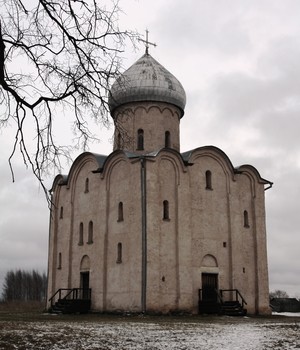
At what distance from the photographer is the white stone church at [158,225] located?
24.7m

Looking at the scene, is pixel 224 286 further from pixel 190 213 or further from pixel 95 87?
pixel 95 87

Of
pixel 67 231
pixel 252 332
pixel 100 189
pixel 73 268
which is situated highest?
pixel 100 189

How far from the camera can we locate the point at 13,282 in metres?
78.0

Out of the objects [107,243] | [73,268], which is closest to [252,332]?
[107,243]

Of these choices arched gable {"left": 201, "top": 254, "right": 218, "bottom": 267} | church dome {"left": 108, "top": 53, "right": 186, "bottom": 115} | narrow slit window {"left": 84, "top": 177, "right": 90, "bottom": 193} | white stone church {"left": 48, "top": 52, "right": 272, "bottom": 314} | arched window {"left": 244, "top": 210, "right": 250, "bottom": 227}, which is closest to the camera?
white stone church {"left": 48, "top": 52, "right": 272, "bottom": 314}

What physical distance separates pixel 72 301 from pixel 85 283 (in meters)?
1.75

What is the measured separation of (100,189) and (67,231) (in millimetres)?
3705

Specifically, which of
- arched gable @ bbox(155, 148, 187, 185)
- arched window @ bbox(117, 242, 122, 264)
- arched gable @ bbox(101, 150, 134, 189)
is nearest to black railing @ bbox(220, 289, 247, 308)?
arched window @ bbox(117, 242, 122, 264)

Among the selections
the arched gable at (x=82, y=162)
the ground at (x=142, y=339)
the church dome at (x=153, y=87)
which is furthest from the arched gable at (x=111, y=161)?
the ground at (x=142, y=339)

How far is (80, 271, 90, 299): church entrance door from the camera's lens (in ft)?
90.5

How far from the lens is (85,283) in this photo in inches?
1103

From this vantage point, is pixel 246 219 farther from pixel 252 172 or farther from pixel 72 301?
pixel 72 301

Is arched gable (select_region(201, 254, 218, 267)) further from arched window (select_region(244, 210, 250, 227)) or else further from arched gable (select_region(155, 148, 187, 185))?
arched gable (select_region(155, 148, 187, 185))

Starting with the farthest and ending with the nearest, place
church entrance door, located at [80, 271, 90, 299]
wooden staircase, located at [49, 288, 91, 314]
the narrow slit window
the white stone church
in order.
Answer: the narrow slit window
church entrance door, located at [80, 271, 90, 299]
wooden staircase, located at [49, 288, 91, 314]
the white stone church
